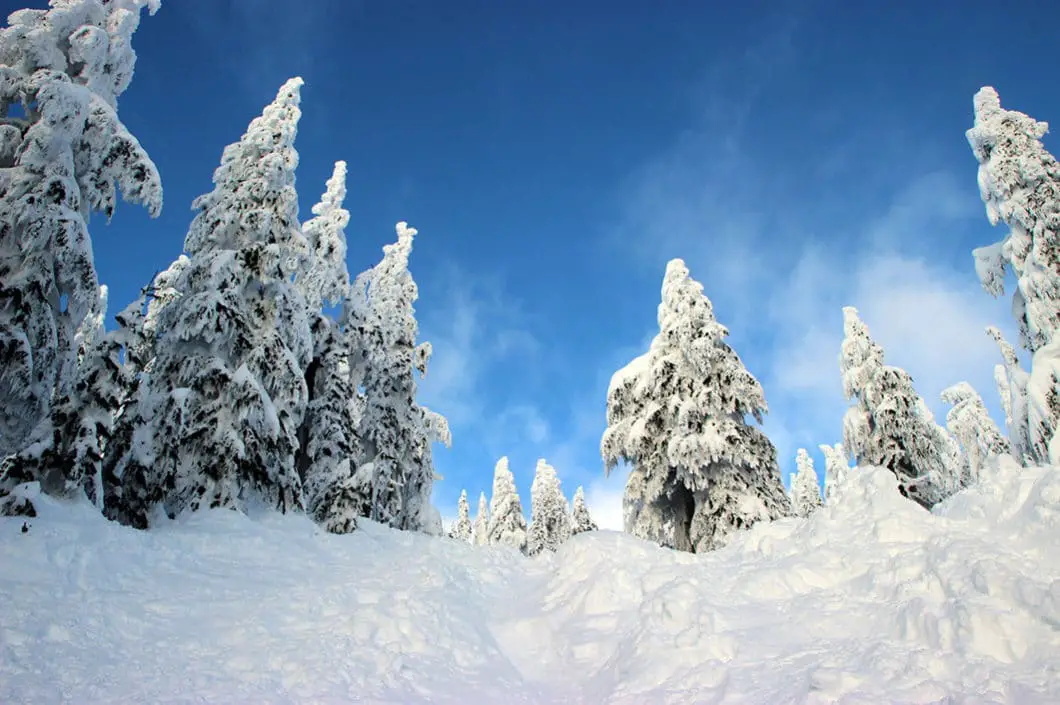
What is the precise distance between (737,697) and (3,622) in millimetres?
7366

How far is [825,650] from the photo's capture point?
19.9ft

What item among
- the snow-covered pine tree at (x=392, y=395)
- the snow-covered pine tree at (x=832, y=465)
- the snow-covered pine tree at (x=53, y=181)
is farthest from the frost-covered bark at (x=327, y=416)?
the snow-covered pine tree at (x=832, y=465)

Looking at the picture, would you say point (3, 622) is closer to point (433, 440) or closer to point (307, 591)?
point (307, 591)

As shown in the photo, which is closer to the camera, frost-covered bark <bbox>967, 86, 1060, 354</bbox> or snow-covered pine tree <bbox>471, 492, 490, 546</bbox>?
frost-covered bark <bbox>967, 86, 1060, 354</bbox>

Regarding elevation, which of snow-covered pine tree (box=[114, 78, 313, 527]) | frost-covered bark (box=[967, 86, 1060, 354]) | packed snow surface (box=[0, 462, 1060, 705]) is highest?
frost-covered bark (box=[967, 86, 1060, 354])

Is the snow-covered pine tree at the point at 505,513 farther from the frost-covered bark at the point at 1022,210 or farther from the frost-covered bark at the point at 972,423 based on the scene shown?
the frost-covered bark at the point at 1022,210

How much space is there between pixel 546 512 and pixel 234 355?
4158cm

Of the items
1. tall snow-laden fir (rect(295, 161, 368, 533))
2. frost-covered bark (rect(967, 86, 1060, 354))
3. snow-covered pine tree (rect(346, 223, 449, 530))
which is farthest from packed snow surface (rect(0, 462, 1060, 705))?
snow-covered pine tree (rect(346, 223, 449, 530))

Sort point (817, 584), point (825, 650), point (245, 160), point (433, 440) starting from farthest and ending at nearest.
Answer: point (433, 440), point (245, 160), point (817, 584), point (825, 650)

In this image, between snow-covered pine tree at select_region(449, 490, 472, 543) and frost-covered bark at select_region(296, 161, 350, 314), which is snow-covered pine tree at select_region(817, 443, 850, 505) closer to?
snow-covered pine tree at select_region(449, 490, 472, 543)

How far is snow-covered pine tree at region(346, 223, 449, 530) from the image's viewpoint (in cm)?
2484

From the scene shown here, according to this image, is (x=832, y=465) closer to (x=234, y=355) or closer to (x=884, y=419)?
(x=884, y=419)

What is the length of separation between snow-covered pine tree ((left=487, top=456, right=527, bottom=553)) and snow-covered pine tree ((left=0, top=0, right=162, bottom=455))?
43.7 metres

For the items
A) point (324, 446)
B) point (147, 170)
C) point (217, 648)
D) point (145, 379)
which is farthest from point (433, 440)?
point (217, 648)
